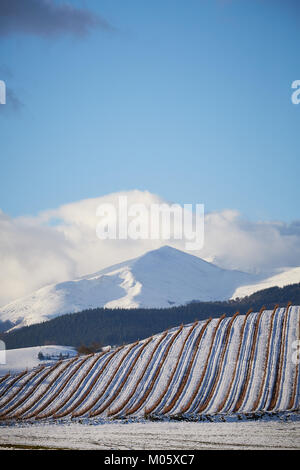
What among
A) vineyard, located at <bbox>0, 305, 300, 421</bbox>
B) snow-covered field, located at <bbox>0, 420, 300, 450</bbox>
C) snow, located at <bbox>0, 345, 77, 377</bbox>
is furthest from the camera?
snow, located at <bbox>0, 345, 77, 377</bbox>

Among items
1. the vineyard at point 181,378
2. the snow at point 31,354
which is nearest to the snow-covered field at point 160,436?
the vineyard at point 181,378

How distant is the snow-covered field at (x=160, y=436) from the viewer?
42844mm

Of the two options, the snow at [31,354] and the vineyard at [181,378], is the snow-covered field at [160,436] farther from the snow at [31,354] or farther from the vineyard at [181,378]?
the snow at [31,354]

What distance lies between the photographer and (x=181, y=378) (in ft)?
220

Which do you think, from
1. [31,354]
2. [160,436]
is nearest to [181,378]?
[160,436]

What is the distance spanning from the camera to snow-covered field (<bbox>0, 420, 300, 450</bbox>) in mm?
42844

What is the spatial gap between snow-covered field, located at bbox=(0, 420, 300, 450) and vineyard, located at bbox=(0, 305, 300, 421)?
14.8 ft

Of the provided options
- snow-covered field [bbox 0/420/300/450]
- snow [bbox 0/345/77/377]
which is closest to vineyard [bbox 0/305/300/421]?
snow-covered field [bbox 0/420/300/450]

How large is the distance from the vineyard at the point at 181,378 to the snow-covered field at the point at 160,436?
4.51 meters

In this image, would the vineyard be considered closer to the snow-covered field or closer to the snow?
the snow-covered field

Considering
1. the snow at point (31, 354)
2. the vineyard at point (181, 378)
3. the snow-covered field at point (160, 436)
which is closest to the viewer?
the snow-covered field at point (160, 436)

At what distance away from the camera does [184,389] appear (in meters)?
64.5

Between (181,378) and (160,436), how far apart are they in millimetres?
19153
